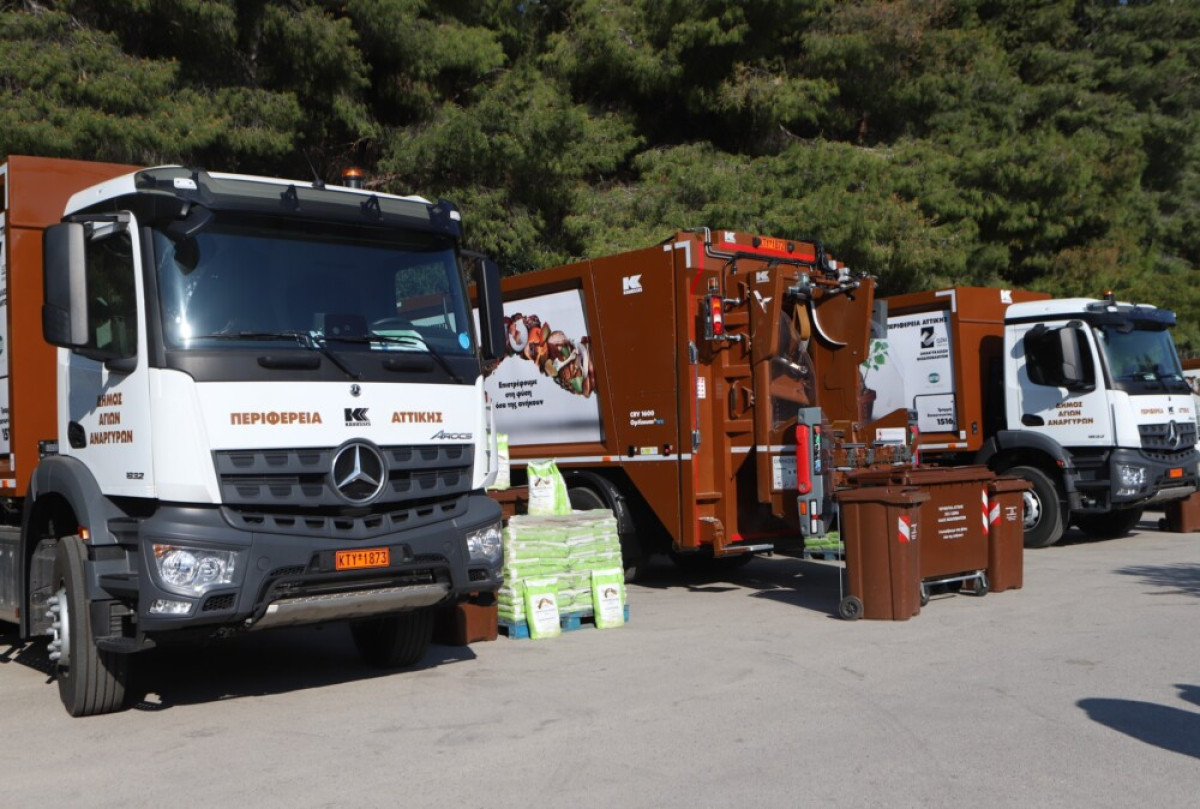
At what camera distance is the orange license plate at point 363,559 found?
20.6 feet

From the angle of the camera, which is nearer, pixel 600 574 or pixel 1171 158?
pixel 600 574

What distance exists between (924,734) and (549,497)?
4.33 m

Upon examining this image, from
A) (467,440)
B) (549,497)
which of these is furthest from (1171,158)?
(467,440)

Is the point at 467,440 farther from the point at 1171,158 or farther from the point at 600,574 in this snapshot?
the point at 1171,158

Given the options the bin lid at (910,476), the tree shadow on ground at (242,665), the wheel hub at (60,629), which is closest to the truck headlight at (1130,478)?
the bin lid at (910,476)

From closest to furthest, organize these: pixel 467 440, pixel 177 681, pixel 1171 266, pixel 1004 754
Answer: pixel 1004 754, pixel 467 440, pixel 177 681, pixel 1171 266

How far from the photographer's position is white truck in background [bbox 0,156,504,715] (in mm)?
6035

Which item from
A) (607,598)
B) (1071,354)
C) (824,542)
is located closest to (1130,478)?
(1071,354)

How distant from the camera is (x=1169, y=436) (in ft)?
46.3

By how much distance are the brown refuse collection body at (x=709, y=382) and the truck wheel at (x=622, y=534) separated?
0.02 meters

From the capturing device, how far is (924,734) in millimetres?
5836

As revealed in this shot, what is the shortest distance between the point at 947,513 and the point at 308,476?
5596 millimetres

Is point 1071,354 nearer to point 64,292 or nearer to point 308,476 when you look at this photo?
point 308,476

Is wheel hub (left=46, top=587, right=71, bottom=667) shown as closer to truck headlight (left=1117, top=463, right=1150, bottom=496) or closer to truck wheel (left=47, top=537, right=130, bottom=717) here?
truck wheel (left=47, top=537, right=130, bottom=717)
